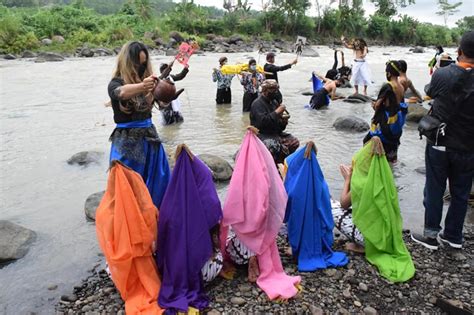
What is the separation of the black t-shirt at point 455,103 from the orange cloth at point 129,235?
2.83 m

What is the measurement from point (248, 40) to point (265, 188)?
1622 inches

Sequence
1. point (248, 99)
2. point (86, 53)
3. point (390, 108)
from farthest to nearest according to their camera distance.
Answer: point (86, 53)
point (248, 99)
point (390, 108)

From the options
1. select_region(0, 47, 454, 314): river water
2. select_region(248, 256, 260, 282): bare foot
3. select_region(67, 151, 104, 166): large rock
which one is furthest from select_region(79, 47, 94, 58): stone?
select_region(248, 256, 260, 282): bare foot

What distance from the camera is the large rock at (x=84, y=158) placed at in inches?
297

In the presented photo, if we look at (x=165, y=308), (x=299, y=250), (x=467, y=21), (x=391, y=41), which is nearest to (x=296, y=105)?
(x=299, y=250)

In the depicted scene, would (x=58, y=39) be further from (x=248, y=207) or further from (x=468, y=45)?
(x=468, y=45)

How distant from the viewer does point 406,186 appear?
640 cm

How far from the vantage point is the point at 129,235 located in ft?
10.4

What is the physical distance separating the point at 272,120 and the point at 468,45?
2.28m

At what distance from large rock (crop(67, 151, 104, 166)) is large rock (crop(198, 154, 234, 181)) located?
2.20 meters

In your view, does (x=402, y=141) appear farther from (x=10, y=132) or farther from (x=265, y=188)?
(x=10, y=132)

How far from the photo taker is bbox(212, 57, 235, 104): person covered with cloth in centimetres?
1202

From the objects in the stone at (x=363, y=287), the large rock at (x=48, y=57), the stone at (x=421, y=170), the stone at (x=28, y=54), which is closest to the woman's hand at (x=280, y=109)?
the stone at (x=363, y=287)

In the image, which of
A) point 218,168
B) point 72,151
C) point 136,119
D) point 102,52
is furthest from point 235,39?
point 136,119
